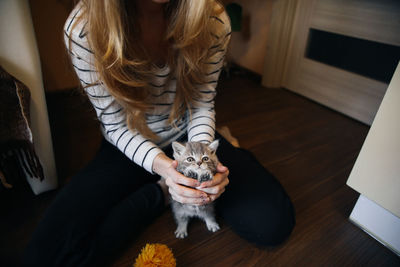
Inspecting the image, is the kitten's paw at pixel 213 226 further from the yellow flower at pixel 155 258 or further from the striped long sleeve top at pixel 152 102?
the striped long sleeve top at pixel 152 102

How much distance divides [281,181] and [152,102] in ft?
2.17

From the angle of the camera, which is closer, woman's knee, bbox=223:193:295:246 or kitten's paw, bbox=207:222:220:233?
woman's knee, bbox=223:193:295:246

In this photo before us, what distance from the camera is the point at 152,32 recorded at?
2.52 feet

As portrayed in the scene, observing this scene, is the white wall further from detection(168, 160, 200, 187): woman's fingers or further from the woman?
detection(168, 160, 200, 187): woman's fingers

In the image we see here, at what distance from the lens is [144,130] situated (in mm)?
826

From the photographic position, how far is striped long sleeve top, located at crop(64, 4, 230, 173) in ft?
2.21

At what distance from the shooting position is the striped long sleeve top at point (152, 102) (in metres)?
0.67

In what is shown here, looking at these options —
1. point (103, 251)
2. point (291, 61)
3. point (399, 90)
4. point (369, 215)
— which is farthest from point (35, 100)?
point (291, 61)

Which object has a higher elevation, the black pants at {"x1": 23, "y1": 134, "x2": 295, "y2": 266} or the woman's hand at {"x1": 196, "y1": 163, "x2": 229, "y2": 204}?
the woman's hand at {"x1": 196, "y1": 163, "x2": 229, "y2": 204}

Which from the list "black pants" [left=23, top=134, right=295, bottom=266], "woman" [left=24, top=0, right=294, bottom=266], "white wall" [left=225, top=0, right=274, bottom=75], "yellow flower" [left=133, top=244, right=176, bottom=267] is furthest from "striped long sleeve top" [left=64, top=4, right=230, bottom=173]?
"white wall" [left=225, top=0, right=274, bottom=75]

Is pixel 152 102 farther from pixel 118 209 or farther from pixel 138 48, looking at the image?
pixel 118 209

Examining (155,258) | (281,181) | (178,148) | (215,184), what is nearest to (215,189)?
(215,184)

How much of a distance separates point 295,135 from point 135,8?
1.11 meters

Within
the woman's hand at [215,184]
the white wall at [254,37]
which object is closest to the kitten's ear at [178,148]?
the woman's hand at [215,184]
